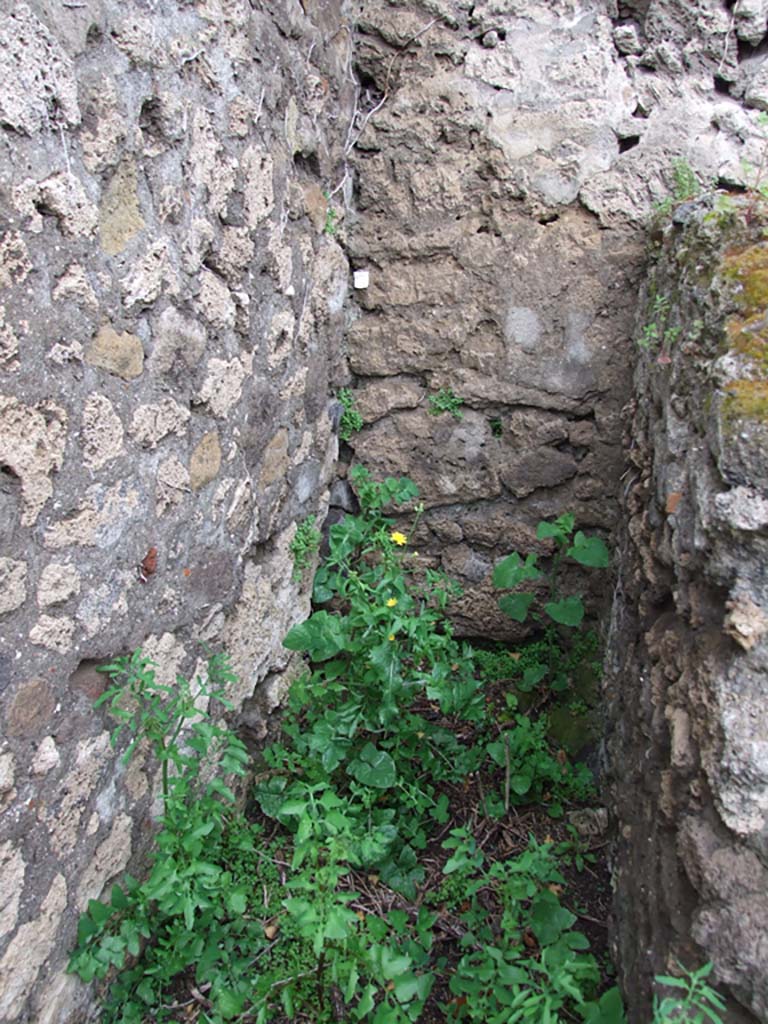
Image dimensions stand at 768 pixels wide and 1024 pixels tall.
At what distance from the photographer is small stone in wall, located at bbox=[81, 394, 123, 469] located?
156cm

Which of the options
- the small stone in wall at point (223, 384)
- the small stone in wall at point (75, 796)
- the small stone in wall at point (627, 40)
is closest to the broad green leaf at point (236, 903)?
the small stone in wall at point (75, 796)

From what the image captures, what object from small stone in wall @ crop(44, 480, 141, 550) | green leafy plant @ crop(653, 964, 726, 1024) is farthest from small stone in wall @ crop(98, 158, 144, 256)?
green leafy plant @ crop(653, 964, 726, 1024)

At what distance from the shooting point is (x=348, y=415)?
2.87m

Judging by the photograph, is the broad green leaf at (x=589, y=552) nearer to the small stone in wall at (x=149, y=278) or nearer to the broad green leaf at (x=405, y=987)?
the broad green leaf at (x=405, y=987)

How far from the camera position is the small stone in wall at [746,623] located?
1445mm

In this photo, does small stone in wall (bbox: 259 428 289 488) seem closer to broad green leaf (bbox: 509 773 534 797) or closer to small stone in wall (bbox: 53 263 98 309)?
small stone in wall (bbox: 53 263 98 309)

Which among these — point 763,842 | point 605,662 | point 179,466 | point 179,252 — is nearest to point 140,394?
point 179,466

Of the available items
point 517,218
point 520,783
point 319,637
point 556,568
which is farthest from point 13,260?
point 556,568

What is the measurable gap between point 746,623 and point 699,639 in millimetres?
199

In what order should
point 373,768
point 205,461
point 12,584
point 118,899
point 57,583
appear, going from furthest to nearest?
point 373,768 → point 205,461 → point 118,899 → point 57,583 → point 12,584

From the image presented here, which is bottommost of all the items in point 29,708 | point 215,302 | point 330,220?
point 29,708

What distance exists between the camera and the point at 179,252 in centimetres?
177

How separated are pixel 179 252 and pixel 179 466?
0.49m

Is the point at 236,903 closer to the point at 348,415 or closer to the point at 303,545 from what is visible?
the point at 303,545
